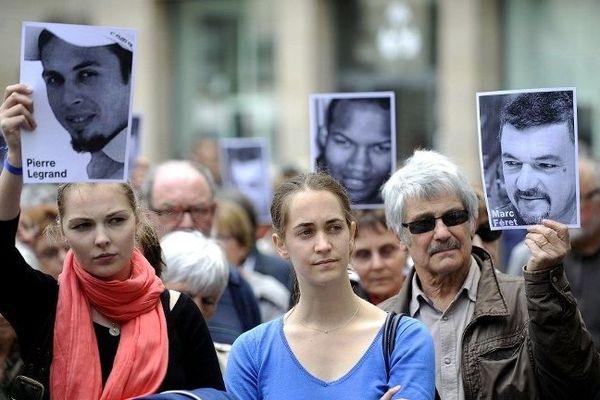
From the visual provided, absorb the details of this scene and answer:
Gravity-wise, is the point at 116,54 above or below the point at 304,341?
above

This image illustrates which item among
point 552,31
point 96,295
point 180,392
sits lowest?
point 180,392

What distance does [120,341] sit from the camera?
429 cm

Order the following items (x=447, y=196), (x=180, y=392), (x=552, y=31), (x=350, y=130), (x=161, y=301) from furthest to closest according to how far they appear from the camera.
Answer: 1. (x=552, y=31)
2. (x=350, y=130)
3. (x=447, y=196)
4. (x=161, y=301)
5. (x=180, y=392)

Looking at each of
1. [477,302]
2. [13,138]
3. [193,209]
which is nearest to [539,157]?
[477,302]

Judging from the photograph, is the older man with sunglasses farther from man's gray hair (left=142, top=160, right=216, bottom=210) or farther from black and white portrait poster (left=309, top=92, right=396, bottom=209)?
man's gray hair (left=142, top=160, right=216, bottom=210)

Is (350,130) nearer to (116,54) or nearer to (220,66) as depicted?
(116,54)

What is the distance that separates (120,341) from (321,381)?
0.63 metres

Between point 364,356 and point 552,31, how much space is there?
15.2 m

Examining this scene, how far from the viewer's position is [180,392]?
415cm

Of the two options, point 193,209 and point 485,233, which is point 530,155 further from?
point 193,209

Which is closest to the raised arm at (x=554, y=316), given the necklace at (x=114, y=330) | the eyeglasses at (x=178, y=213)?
the necklace at (x=114, y=330)

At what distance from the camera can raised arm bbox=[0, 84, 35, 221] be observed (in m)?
4.13

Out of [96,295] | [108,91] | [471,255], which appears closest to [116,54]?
[108,91]

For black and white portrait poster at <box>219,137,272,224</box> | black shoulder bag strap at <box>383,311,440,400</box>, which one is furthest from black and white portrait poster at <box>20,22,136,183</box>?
black and white portrait poster at <box>219,137,272,224</box>
